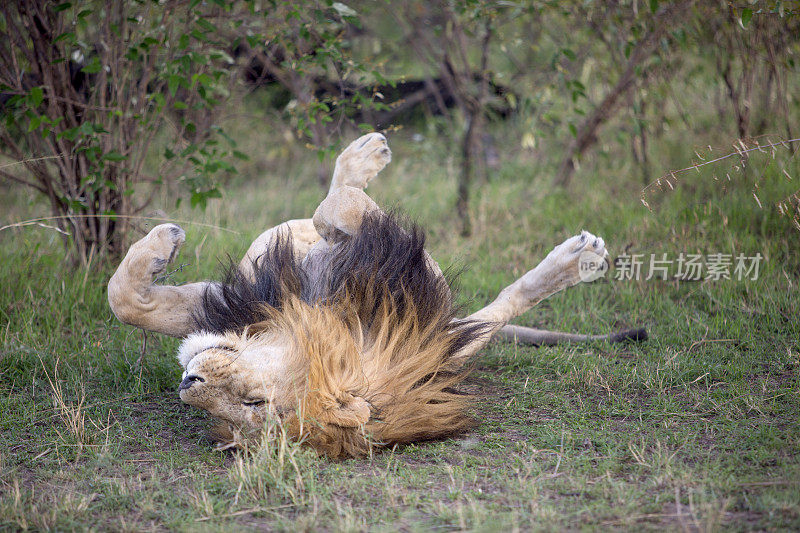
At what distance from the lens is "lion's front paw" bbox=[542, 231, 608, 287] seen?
10.3ft

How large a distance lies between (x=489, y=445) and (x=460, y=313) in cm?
78

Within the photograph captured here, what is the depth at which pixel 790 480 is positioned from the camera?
2031 mm

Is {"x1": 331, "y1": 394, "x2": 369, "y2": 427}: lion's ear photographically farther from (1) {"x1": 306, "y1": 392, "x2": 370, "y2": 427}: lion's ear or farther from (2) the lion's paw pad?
(2) the lion's paw pad

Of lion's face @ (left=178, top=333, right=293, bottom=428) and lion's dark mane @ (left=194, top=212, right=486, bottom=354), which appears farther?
lion's dark mane @ (left=194, top=212, right=486, bottom=354)

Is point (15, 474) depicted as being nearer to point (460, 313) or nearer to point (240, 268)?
point (240, 268)

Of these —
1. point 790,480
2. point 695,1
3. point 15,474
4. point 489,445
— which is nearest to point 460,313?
point 489,445

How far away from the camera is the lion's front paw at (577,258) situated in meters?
3.13

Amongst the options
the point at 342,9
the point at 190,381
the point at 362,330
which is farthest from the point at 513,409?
the point at 342,9


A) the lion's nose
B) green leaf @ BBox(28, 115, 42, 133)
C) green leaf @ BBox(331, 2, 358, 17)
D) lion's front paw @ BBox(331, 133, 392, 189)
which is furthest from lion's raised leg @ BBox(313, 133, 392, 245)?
green leaf @ BBox(28, 115, 42, 133)

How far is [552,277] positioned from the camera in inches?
126

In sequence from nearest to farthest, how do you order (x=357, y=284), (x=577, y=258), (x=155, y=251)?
(x=357, y=284)
(x=155, y=251)
(x=577, y=258)

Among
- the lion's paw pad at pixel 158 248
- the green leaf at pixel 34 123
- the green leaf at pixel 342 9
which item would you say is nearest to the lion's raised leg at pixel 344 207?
the lion's paw pad at pixel 158 248

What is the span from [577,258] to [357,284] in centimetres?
99

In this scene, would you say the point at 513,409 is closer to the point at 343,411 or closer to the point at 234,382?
the point at 343,411
